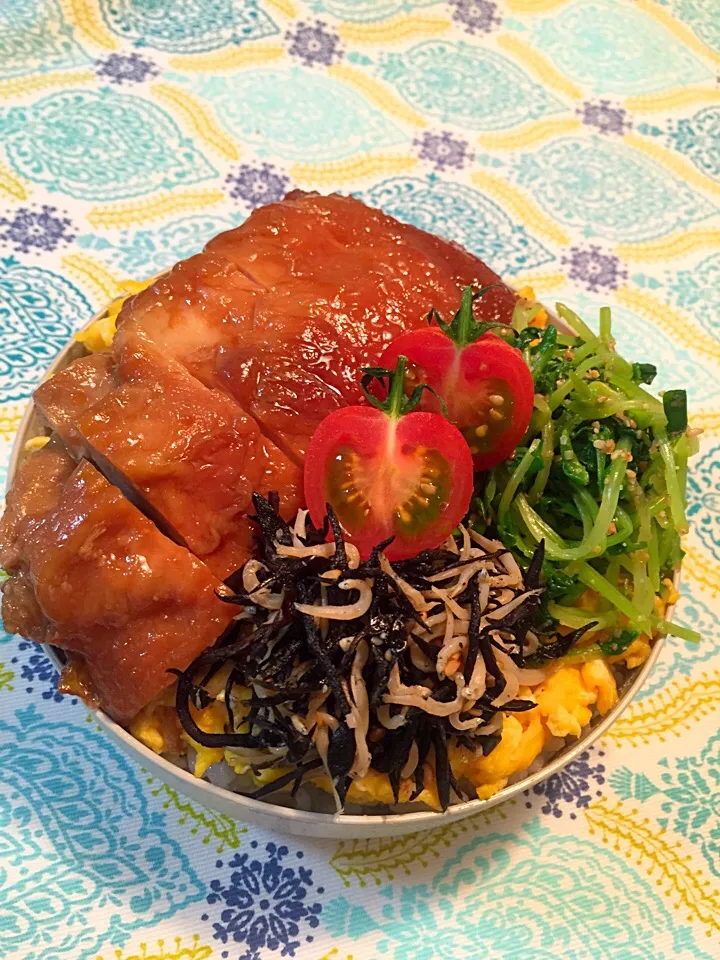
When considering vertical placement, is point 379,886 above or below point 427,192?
below

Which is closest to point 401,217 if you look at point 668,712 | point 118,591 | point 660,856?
point 668,712

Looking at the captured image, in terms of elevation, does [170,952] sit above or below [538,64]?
below

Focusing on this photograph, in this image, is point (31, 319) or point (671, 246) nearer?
point (31, 319)

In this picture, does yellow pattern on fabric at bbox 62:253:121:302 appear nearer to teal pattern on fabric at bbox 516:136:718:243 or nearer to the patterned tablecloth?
the patterned tablecloth

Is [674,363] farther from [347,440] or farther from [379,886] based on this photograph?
→ [379,886]

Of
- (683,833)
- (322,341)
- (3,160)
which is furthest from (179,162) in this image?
(683,833)

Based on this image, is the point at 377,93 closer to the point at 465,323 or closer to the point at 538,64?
the point at 538,64
